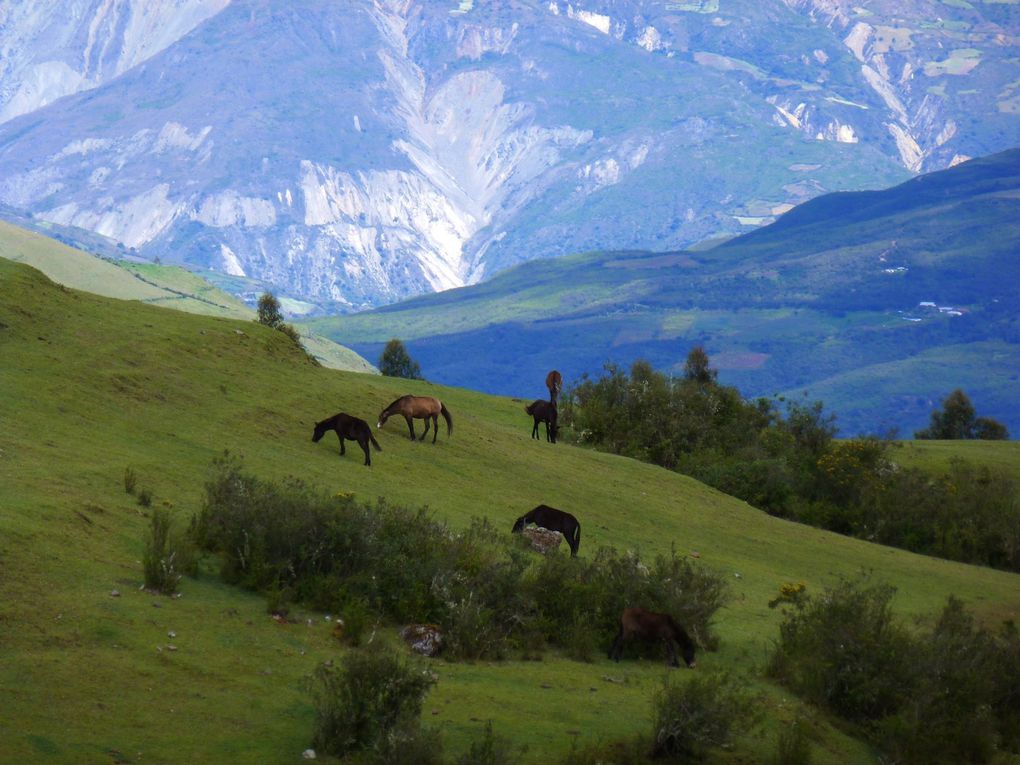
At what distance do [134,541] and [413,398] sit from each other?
51.8ft

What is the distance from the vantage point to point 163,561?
65.3 ft

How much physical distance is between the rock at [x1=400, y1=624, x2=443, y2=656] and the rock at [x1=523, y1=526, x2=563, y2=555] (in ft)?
20.3

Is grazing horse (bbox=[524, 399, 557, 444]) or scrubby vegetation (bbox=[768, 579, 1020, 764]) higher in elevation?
grazing horse (bbox=[524, 399, 557, 444])

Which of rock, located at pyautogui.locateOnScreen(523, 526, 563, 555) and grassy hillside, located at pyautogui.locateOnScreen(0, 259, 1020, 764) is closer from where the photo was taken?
grassy hillside, located at pyautogui.locateOnScreen(0, 259, 1020, 764)

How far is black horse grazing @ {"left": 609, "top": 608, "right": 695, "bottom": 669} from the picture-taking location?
2186cm

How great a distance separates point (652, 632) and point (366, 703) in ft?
23.1

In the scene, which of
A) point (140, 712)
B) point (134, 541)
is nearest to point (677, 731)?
point (140, 712)

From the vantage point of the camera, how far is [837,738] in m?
20.8

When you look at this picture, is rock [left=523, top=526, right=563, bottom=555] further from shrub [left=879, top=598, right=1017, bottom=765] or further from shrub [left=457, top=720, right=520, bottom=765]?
shrub [left=457, top=720, right=520, bottom=765]

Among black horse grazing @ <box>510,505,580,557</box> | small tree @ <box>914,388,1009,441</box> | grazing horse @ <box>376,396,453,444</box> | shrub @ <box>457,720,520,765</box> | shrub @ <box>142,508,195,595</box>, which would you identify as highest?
small tree @ <box>914,388,1009,441</box>

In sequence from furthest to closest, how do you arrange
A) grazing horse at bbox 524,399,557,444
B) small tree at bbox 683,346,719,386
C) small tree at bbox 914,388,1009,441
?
small tree at bbox 914,388,1009,441
small tree at bbox 683,346,719,386
grazing horse at bbox 524,399,557,444

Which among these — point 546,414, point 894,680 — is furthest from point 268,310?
point 894,680

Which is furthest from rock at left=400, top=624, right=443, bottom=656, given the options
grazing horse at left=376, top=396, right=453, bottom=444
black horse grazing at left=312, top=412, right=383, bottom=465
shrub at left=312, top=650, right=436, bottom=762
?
grazing horse at left=376, top=396, right=453, bottom=444

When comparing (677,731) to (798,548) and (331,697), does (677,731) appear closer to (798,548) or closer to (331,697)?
(331,697)
